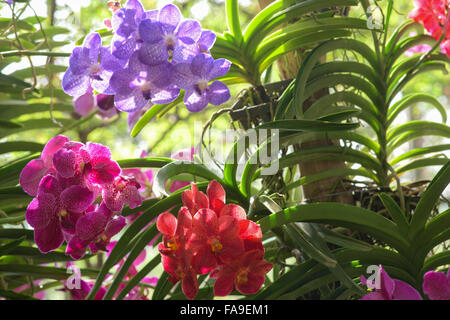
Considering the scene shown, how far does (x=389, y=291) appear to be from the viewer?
47 cm

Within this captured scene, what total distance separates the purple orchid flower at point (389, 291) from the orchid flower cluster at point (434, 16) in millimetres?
460

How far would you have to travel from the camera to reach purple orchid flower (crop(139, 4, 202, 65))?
47cm

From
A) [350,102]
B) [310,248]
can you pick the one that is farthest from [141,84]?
[350,102]

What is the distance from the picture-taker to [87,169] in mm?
520

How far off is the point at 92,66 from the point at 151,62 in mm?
85

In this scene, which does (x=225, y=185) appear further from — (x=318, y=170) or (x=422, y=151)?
(x=422, y=151)

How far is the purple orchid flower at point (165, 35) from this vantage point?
474mm

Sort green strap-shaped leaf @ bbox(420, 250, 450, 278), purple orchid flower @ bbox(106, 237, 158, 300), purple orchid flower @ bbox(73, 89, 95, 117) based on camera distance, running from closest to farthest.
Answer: green strap-shaped leaf @ bbox(420, 250, 450, 278), purple orchid flower @ bbox(106, 237, 158, 300), purple orchid flower @ bbox(73, 89, 95, 117)

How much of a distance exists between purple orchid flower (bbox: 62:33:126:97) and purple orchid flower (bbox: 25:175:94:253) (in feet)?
0.38

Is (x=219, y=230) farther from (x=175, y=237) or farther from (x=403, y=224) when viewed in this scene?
(x=403, y=224)

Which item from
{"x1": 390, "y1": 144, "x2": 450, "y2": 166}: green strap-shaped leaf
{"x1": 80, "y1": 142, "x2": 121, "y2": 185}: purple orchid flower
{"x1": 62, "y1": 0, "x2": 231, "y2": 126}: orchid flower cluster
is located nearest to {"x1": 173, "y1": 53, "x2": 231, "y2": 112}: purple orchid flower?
{"x1": 62, "y1": 0, "x2": 231, "y2": 126}: orchid flower cluster

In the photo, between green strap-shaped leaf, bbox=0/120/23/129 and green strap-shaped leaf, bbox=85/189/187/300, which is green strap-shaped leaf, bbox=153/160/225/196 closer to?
green strap-shaped leaf, bbox=85/189/187/300

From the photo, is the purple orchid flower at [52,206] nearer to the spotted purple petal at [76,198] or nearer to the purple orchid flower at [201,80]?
the spotted purple petal at [76,198]

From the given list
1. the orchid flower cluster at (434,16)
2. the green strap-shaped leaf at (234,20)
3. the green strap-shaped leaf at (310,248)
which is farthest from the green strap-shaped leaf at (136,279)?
the orchid flower cluster at (434,16)
